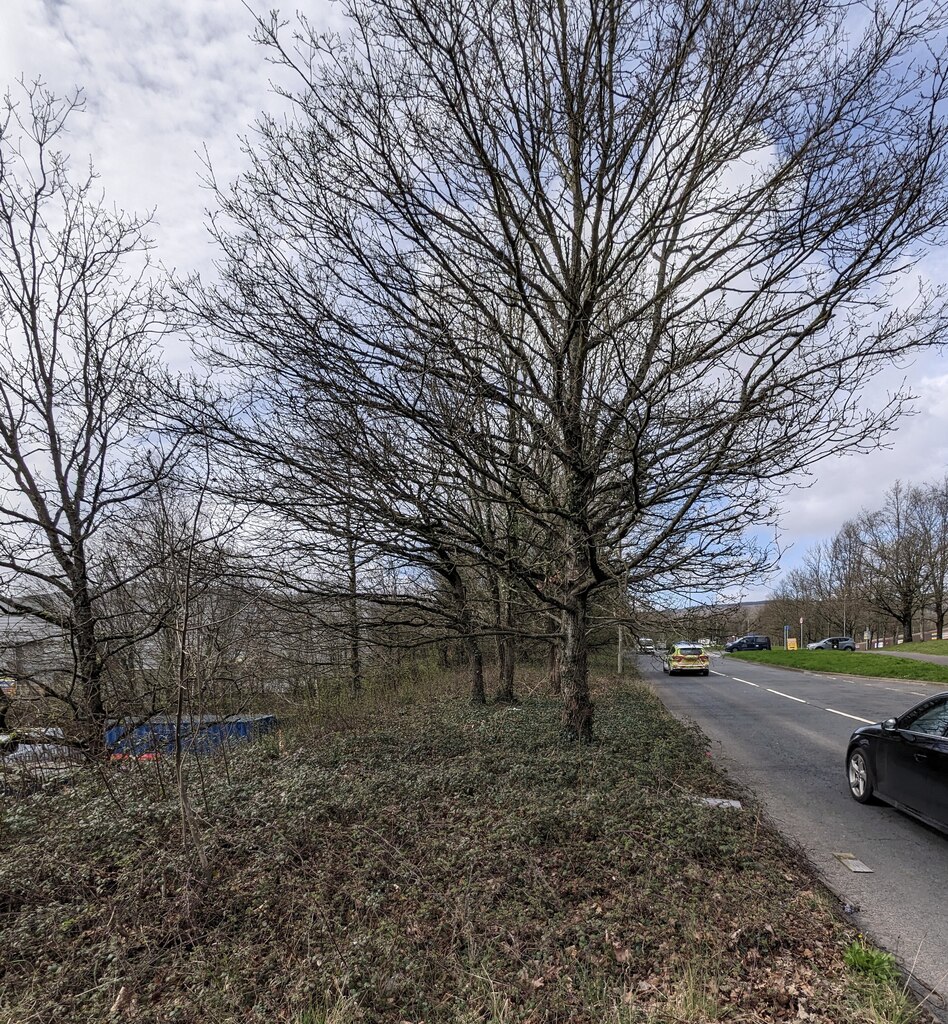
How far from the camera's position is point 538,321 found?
631 cm

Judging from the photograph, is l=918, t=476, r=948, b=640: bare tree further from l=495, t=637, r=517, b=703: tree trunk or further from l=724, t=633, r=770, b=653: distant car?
l=495, t=637, r=517, b=703: tree trunk

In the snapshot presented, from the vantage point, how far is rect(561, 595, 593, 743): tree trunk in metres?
7.56

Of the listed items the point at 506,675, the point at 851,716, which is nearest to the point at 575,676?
the point at 506,675

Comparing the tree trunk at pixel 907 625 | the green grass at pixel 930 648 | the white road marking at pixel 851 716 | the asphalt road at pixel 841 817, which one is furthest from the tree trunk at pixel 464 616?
the tree trunk at pixel 907 625

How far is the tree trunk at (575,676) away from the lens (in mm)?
7559

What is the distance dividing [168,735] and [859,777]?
7959 millimetres

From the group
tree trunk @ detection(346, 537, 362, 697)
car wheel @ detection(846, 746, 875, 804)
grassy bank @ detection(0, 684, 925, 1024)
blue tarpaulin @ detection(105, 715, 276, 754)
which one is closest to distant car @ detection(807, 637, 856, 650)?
car wheel @ detection(846, 746, 875, 804)

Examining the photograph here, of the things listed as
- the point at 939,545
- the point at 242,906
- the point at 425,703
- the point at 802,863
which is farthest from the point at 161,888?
the point at 939,545

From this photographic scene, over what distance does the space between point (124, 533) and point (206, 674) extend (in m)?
4.02

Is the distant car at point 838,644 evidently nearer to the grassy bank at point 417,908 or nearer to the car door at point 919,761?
the car door at point 919,761

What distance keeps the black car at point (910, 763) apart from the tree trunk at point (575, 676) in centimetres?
312

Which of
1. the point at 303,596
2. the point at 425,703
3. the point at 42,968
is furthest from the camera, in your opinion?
the point at 425,703

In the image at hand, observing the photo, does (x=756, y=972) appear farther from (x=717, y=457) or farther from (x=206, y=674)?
(x=206, y=674)

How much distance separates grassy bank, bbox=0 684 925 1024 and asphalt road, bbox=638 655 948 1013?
400 mm
